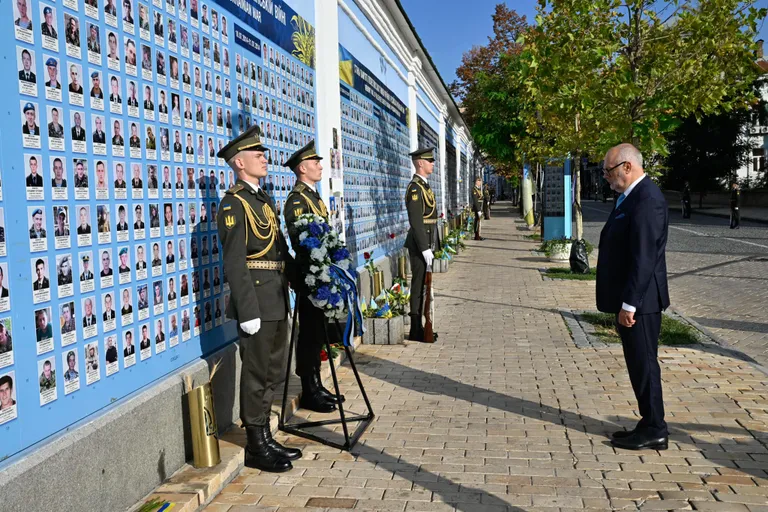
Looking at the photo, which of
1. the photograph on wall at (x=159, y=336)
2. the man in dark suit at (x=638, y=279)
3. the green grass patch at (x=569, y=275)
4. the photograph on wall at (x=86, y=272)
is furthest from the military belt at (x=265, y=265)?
the green grass patch at (x=569, y=275)

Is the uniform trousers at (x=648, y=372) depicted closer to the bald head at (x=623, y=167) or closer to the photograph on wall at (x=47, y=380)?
the bald head at (x=623, y=167)

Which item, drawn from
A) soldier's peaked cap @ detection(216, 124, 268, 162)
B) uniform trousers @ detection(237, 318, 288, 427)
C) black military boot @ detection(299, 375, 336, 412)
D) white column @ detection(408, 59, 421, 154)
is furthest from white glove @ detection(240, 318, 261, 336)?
white column @ detection(408, 59, 421, 154)

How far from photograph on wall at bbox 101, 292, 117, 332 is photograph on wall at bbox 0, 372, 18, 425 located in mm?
757

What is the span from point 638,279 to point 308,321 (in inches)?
99.8

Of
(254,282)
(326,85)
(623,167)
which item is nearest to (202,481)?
(254,282)

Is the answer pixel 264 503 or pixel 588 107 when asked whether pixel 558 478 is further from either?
pixel 588 107

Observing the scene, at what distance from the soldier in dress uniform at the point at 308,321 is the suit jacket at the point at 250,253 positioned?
2.34 ft

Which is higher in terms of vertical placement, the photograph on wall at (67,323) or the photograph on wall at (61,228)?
the photograph on wall at (61,228)

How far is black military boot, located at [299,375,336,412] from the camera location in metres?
6.05

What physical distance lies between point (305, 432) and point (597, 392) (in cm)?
260

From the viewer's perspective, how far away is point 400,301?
31.1ft

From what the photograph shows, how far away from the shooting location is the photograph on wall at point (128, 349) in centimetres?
410

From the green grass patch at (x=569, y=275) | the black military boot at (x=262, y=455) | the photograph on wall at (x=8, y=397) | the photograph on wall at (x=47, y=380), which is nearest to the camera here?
the photograph on wall at (x=8, y=397)

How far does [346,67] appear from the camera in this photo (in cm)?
1009
